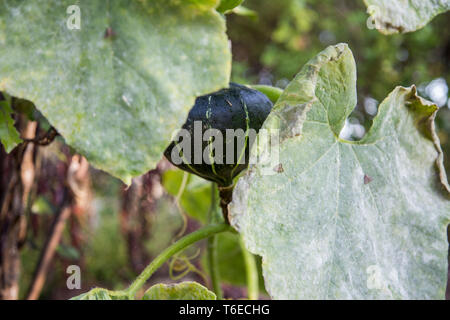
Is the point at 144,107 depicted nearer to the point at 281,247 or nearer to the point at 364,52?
the point at 281,247

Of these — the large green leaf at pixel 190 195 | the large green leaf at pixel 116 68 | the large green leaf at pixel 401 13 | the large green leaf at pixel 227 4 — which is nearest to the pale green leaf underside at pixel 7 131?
the large green leaf at pixel 116 68

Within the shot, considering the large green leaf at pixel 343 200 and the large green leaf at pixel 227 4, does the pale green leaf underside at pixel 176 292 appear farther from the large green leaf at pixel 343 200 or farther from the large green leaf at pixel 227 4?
the large green leaf at pixel 227 4

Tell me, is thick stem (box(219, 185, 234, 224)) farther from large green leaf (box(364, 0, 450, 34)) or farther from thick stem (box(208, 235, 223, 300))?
large green leaf (box(364, 0, 450, 34))

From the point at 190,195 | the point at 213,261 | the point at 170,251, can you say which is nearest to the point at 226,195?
the point at 170,251

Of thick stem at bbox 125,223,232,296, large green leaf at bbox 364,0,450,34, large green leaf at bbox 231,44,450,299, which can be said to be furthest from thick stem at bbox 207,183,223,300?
large green leaf at bbox 364,0,450,34

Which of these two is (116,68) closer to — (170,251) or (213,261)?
(170,251)

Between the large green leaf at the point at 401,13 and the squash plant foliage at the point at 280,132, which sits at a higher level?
Result: the large green leaf at the point at 401,13
